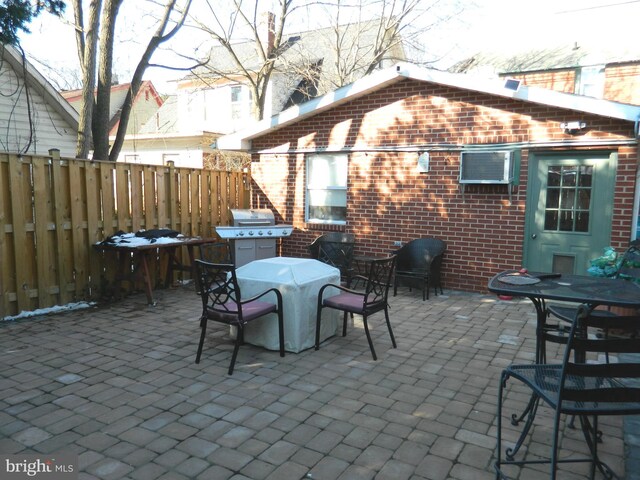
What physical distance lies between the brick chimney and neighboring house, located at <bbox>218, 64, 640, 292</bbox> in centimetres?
860

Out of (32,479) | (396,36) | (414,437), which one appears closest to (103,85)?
(32,479)

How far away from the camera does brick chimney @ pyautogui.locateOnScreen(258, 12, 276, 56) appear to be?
15.8m

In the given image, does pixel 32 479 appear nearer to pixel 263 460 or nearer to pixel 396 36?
pixel 263 460

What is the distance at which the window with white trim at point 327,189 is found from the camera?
838 cm

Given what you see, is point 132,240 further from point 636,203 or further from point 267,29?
point 267,29

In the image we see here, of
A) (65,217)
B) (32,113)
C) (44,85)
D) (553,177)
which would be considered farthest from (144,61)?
(553,177)

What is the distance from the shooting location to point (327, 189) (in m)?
8.51

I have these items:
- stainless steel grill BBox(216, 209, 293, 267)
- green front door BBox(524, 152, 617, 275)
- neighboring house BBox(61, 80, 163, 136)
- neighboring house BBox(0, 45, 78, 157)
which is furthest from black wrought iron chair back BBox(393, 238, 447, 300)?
neighboring house BBox(61, 80, 163, 136)

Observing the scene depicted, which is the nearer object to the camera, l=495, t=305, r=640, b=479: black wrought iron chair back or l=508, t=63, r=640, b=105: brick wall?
l=495, t=305, r=640, b=479: black wrought iron chair back

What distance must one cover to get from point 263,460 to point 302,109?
6.57 meters

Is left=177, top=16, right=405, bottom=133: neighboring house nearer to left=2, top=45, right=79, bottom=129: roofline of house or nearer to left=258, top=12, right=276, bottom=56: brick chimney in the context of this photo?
left=258, top=12, right=276, bottom=56: brick chimney

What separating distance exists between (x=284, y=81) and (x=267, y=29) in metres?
2.73

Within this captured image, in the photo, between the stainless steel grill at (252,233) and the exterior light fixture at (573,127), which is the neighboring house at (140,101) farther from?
the exterior light fixture at (573,127)

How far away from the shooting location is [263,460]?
2711mm
